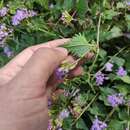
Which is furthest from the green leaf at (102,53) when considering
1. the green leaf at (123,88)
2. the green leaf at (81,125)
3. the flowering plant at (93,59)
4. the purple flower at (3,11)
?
the purple flower at (3,11)

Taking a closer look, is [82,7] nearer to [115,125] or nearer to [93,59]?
[93,59]

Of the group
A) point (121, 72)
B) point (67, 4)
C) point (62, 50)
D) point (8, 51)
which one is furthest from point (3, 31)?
point (121, 72)

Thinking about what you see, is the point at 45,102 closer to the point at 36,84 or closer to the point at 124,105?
the point at 36,84

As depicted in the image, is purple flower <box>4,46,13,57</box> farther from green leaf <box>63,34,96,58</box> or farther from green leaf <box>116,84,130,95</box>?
green leaf <box>116,84,130,95</box>

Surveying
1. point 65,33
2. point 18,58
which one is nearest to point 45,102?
point 18,58

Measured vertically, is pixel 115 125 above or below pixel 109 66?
below

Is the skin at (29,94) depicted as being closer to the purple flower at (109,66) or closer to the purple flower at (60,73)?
the purple flower at (60,73)
